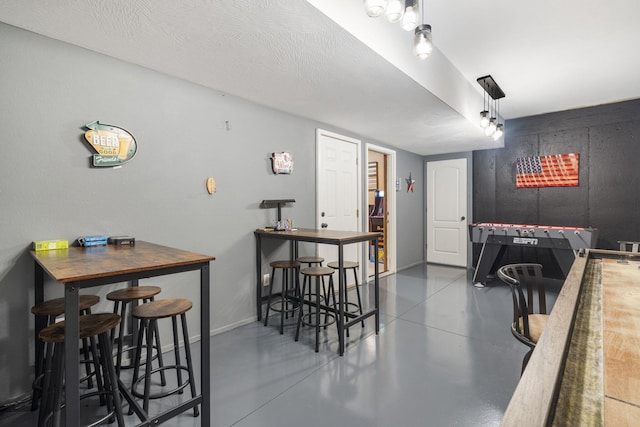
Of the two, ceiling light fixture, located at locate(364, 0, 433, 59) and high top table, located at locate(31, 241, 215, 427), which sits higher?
ceiling light fixture, located at locate(364, 0, 433, 59)

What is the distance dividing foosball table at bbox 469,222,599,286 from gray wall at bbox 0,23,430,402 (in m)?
2.94

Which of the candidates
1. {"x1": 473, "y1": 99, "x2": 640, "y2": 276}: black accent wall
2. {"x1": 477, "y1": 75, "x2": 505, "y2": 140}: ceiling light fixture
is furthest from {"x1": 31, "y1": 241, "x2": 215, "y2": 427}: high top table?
{"x1": 473, "y1": 99, "x2": 640, "y2": 276}: black accent wall

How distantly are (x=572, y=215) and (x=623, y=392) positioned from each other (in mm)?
5348

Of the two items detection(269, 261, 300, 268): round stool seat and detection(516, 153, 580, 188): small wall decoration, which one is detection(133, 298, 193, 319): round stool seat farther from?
detection(516, 153, 580, 188): small wall decoration

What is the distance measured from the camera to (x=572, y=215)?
4.90 m

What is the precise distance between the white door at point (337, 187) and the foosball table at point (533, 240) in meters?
1.89

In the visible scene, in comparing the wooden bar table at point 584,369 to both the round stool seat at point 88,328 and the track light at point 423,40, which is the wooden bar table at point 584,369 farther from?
the round stool seat at point 88,328

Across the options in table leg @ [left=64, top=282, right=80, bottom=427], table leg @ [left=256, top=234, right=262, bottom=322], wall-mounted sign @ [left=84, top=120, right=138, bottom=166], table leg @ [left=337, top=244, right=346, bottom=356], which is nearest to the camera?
table leg @ [left=64, top=282, right=80, bottom=427]

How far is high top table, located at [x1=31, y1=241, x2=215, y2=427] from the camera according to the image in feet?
3.92

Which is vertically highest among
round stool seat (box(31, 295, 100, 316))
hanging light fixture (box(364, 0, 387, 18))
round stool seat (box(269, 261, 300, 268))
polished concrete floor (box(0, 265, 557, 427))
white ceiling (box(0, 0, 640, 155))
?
white ceiling (box(0, 0, 640, 155))

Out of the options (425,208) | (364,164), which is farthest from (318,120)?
(425,208)

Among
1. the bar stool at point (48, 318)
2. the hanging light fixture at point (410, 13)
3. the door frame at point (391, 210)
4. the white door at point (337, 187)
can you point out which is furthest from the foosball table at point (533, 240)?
the bar stool at point (48, 318)

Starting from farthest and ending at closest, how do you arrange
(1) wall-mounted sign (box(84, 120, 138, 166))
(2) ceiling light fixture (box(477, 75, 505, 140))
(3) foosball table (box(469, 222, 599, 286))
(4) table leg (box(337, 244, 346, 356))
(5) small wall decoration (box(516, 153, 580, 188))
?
1. (5) small wall decoration (box(516, 153, 580, 188))
2. (3) foosball table (box(469, 222, 599, 286))
3. (2) ceiling light fixture (box(477, 75, 505, 140))
4. (4) table leg (box(337, 244, 346, 356))
5. (1) wall-mounted sign (box(84, 120, 138, 166))

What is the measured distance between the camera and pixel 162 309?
5.90 feet
